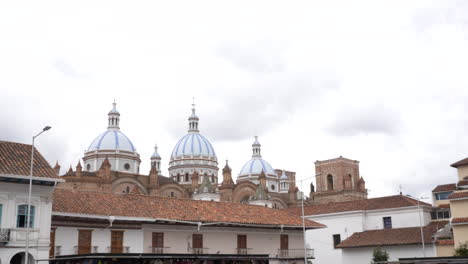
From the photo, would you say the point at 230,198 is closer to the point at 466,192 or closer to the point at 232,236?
the point at 232,236

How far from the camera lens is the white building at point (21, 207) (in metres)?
31.6

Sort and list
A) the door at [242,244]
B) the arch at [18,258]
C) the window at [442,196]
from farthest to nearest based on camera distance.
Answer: the window at [442,196] < the door at [242,244] < the arch at [18,258]

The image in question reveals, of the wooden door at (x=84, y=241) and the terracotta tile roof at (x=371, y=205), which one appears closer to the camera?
the wooden door at (x=84, y=241)

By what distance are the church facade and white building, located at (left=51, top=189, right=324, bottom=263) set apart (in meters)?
30.1

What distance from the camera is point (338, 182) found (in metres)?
102

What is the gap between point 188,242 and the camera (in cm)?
4134

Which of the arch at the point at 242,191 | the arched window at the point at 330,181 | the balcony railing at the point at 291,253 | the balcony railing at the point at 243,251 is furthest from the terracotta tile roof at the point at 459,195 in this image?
the arched window at the point at 330,181

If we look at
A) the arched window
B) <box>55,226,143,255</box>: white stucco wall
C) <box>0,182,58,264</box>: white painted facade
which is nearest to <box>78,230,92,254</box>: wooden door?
<box>55,226,143,255</box>: white stucco wall

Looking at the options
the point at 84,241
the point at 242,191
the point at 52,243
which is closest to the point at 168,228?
the point at 84,241

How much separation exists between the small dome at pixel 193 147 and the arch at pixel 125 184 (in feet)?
80.6

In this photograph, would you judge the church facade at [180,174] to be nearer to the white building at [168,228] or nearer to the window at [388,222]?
the window at [388,222]

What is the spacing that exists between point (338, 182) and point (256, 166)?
727 inches

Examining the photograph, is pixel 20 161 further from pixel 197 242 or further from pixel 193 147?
pixel 193 147

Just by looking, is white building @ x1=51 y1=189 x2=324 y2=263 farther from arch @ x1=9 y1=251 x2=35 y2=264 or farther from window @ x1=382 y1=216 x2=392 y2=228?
window @ x1=382 y1=216 x2=392 y2=228
